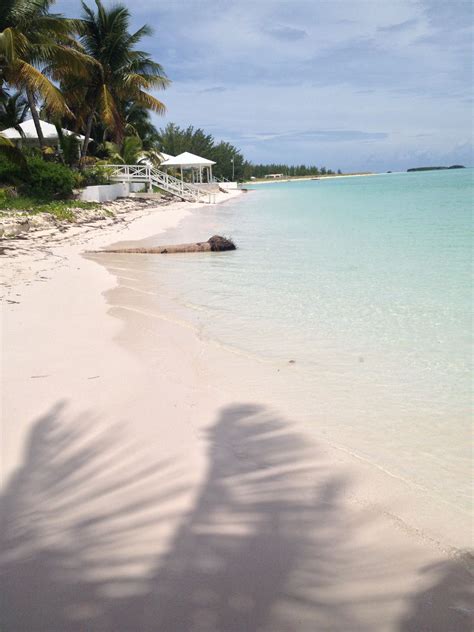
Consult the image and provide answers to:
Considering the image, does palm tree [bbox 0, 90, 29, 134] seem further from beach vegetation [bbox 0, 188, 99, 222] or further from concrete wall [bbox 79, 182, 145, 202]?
beach vegetation [bbox 0, 188, 99, 222]

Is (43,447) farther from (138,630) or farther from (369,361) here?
(369,361)

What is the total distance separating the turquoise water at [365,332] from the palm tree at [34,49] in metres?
9.28

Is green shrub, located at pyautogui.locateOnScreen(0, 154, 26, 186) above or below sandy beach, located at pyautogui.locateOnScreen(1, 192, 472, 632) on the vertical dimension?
above

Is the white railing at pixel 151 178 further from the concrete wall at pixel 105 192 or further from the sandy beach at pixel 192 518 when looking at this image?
the sandy beach at pixel 192 518

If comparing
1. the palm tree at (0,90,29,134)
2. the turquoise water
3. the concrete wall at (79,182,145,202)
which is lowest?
the turquoise water

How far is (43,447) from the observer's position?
3.01 m

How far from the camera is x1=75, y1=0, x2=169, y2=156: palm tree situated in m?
22.9

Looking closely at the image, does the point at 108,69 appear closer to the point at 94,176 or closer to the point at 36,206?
the point at 94,176

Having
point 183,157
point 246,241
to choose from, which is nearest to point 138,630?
point 246,241

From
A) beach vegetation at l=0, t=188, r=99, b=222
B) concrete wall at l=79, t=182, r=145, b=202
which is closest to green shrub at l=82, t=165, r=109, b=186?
concrete wall at l=79, t=182, r=145, b=202

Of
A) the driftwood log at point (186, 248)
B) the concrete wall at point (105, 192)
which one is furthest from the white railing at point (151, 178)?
the driftwood log at point (186, 248)

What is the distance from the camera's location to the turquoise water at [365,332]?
3.44 metres

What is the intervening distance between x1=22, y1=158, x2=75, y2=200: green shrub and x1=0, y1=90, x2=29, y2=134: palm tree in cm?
636

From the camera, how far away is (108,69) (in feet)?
78.9
